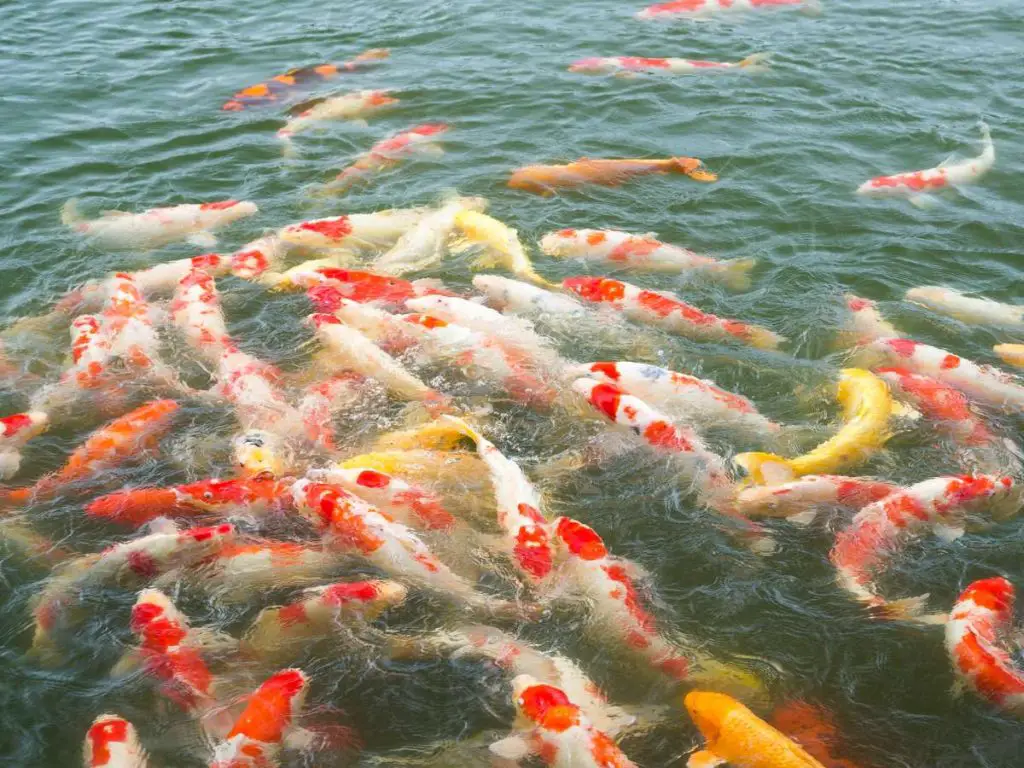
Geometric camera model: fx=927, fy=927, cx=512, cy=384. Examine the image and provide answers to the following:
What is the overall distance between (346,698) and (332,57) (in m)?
11.7

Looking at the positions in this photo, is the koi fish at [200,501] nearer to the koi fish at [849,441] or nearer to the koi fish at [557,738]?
the koi fish at [557,738]

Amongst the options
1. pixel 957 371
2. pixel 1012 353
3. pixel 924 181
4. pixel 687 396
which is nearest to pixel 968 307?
pixel 1012 353

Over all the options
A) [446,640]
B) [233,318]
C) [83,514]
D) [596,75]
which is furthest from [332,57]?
[446,640]

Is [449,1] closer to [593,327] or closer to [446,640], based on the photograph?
[593,327]

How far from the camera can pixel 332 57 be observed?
1460cm

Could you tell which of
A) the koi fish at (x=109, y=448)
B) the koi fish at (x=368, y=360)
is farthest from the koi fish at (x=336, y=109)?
the koi fish at (x=109, y=448)

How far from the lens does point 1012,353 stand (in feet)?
25.9

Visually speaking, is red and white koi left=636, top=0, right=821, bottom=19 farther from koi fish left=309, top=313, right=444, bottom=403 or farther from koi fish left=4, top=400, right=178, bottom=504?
koi fish left=4, top=400, right=178, bottom=504

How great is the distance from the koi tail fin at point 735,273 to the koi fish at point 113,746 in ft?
21.1

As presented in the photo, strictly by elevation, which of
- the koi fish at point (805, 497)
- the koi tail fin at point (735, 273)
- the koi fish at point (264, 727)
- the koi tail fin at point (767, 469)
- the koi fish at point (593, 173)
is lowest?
the koi fish at point (264, 727)

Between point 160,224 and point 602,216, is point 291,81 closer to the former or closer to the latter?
point 160,224

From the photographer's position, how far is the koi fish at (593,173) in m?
10.7

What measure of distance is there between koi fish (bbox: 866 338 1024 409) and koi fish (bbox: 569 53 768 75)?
7032mm

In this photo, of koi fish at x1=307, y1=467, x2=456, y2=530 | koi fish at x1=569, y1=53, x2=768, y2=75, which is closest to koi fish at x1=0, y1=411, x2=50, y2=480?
koi fish at x1=307, y1=467, x2=456, y2=530
